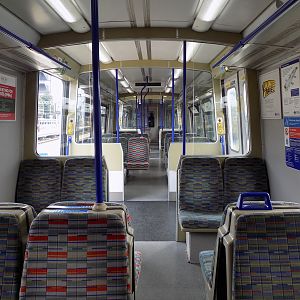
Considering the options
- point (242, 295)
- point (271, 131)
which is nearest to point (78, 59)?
point (271, 131)

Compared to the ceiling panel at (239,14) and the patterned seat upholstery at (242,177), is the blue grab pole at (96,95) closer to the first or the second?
the ceiling panel at (239,14)

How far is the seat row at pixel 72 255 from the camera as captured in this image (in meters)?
1.50

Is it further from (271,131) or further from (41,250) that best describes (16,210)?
(271,131)

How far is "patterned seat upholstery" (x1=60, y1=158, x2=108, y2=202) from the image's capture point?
12.0 feet

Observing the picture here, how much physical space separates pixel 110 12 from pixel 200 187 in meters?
2.16

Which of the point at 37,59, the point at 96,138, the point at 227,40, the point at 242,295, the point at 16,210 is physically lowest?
the point at 242,295

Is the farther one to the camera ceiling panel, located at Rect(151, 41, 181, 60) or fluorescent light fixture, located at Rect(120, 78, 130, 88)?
fluorescent light fixture, located at Rect(120, 78, 130, 88)

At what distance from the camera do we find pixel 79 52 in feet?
16.2

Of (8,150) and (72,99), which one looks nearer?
(8,150)

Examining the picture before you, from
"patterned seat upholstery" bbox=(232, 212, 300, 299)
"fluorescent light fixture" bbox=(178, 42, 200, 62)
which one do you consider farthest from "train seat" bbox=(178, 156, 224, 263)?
"patterned seat upholstery" bbox=(232, 212, 300, 299)

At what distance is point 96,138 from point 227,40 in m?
2.58

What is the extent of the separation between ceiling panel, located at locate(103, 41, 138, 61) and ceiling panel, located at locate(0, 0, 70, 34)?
1144 mm

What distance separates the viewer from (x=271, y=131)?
362 centimetres

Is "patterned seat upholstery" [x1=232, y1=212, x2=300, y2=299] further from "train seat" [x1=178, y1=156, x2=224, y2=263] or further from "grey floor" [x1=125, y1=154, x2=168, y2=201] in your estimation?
"grey floor" [x1=125, y1=154, x2=168, y2=201]
